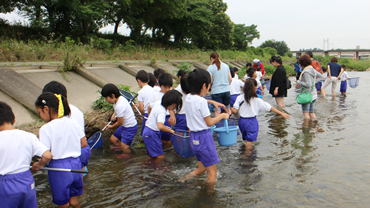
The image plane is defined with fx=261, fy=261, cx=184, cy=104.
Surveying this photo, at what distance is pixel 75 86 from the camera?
734cm

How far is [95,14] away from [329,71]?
12419 mm

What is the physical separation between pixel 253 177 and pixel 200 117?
1.37 metres

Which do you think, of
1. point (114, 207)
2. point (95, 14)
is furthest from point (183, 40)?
point (114, 207)

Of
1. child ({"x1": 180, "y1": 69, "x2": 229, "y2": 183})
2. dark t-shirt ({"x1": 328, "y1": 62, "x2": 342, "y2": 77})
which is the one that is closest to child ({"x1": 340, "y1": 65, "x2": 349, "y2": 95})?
dark t-shirt ({"x1": 328, "y1": 62, "x2": 342, "y2": 77})

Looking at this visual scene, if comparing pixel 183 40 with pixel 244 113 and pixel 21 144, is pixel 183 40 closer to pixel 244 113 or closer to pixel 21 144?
pixel 244 113

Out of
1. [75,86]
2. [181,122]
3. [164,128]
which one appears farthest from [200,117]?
[75,86]

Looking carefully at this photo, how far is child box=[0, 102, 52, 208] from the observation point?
2.43m

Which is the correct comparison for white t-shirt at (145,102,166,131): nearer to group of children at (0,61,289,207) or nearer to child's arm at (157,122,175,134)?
group of children at (0,61,289,207)

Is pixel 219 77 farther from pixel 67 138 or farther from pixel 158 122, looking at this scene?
pixel 67 138

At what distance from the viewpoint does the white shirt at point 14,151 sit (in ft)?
7.94

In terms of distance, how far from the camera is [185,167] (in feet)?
14.4

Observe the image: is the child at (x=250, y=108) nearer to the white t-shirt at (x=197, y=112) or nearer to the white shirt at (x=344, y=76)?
the white t-shirt at (x=197, y=112)

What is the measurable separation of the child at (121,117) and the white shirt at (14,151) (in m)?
1.99

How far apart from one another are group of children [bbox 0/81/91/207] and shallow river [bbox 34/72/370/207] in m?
0.64
